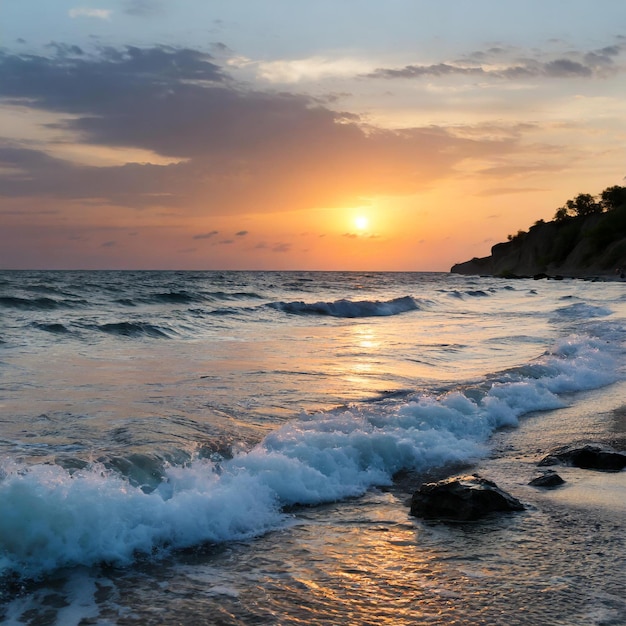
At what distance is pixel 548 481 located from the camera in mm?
6566

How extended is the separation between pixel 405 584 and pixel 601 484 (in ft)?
10.1

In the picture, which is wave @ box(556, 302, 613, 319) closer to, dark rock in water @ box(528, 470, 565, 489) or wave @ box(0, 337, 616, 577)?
wave @ box(0, 337, 616, 577)

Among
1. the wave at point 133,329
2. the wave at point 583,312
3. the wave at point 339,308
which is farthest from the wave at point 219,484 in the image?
the wave at point 339,308

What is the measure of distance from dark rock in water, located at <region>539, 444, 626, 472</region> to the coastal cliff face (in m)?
95.4

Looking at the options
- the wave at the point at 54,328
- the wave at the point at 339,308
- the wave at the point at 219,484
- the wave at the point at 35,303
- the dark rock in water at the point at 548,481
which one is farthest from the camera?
→ the wave at the point at 339,308

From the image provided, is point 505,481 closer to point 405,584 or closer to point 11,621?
point 405,584

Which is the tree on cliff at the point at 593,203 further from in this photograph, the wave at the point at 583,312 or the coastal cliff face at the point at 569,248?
the wave at the point at 583,312

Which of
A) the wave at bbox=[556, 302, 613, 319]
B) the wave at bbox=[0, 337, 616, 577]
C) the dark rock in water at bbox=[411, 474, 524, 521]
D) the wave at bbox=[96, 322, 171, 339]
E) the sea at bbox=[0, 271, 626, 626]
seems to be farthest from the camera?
the wave at bbox=[556, 302, 613, 319]

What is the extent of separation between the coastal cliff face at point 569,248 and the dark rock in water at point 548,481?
96415 millimetres

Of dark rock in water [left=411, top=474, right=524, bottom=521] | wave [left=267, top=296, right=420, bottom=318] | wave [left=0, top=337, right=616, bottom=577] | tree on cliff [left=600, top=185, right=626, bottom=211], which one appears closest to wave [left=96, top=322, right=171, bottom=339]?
wave [left=0, top=337, right=616, bottom=577]

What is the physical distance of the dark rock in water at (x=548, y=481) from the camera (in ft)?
21.4

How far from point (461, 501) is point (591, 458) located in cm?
229

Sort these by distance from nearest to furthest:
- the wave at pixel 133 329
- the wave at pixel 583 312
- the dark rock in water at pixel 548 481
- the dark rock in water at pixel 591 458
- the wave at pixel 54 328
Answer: the dark rock in water at pixel 548 481 → the dark rock in water at pixel 591 458 → the wave at pixel 54 328 → the wave at pixel 133 329 → the wave at pixel 583 312

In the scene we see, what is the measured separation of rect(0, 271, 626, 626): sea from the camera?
13.8 feet
